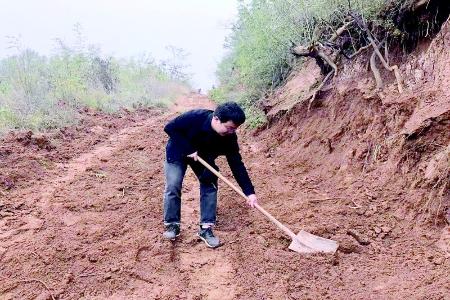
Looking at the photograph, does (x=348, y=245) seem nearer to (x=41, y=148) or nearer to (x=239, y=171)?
(x=239, y=171)

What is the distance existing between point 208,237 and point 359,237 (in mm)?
1323

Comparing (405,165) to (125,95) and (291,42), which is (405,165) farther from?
(125,95)

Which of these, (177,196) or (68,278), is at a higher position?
(177,196)

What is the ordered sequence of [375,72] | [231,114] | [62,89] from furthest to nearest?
[62,89], [375,72], [231,114]

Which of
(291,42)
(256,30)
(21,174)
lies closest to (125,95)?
(256,30)

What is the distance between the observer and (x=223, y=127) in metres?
3.55

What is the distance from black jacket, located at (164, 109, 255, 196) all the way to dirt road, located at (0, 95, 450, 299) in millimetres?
649

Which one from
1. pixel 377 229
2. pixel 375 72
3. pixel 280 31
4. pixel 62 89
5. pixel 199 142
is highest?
pixel 280 31

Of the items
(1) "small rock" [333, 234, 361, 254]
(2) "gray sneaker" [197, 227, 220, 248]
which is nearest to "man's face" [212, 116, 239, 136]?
(2) "gray sneaker" [197, 227, 220, 248]

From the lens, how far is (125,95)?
15.8m

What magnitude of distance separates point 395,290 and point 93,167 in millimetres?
4493

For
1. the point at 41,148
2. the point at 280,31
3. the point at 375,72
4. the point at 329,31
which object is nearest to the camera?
the point at 375,72

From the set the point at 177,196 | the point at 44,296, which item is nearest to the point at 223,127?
the point at 177,196

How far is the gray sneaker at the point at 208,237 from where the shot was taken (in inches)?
151
